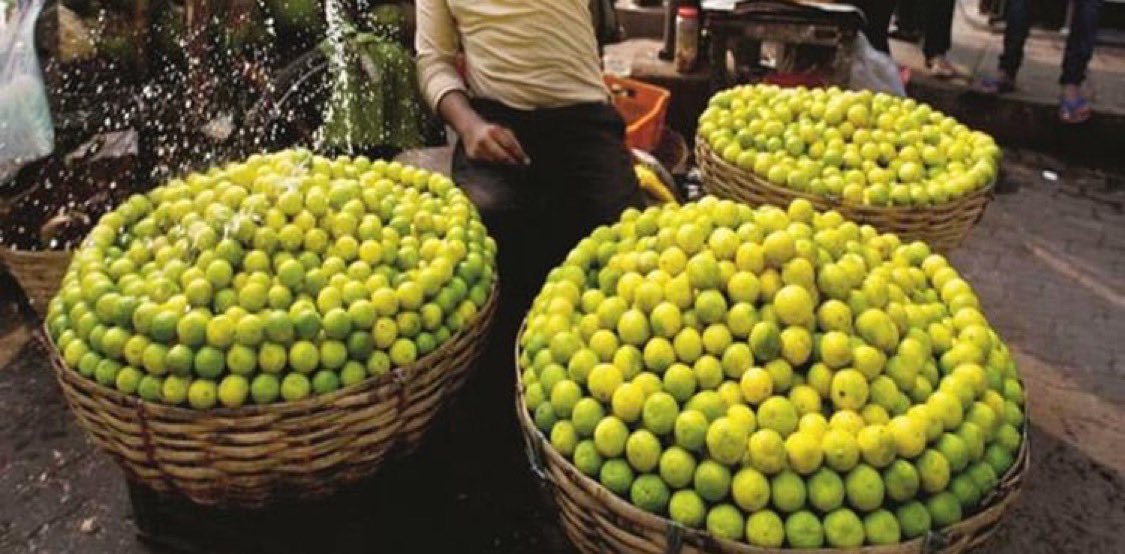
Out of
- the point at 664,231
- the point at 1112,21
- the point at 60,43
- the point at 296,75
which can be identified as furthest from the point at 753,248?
the point at 1112,21

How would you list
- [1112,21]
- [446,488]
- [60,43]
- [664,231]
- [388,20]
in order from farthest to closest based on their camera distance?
1. [1112,21]
2. [388,20]
3. [60,43]
4. [446,488]
5. [664,231]

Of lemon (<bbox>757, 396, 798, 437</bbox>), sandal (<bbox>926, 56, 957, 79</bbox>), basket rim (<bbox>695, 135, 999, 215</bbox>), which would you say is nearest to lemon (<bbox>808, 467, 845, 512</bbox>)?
lemon (<bbox>757, 396, 798, 437</bbox>)

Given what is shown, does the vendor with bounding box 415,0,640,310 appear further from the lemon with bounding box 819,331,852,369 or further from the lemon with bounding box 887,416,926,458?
the lemon with bounding box 887,416,926,458

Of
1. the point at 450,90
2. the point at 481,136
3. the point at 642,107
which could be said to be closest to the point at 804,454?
the point at 481,136

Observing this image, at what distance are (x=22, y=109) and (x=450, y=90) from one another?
6.58ft

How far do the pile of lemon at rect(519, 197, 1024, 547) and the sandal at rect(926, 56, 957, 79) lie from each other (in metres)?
4.62

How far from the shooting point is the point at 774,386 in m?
1.93

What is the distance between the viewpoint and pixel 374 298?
2.32 meters

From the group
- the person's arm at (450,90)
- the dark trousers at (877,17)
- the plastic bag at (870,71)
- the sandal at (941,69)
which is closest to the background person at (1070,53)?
the sandal at (941,69)

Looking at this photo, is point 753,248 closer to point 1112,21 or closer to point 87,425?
point 87,425

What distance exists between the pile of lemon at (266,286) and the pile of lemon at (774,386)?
353 millimetres

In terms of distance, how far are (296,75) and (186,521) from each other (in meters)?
2.50

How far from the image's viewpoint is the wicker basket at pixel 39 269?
11.4 ft

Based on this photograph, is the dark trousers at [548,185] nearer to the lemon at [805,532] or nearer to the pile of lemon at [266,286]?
the pile of lemon at [266,286]
